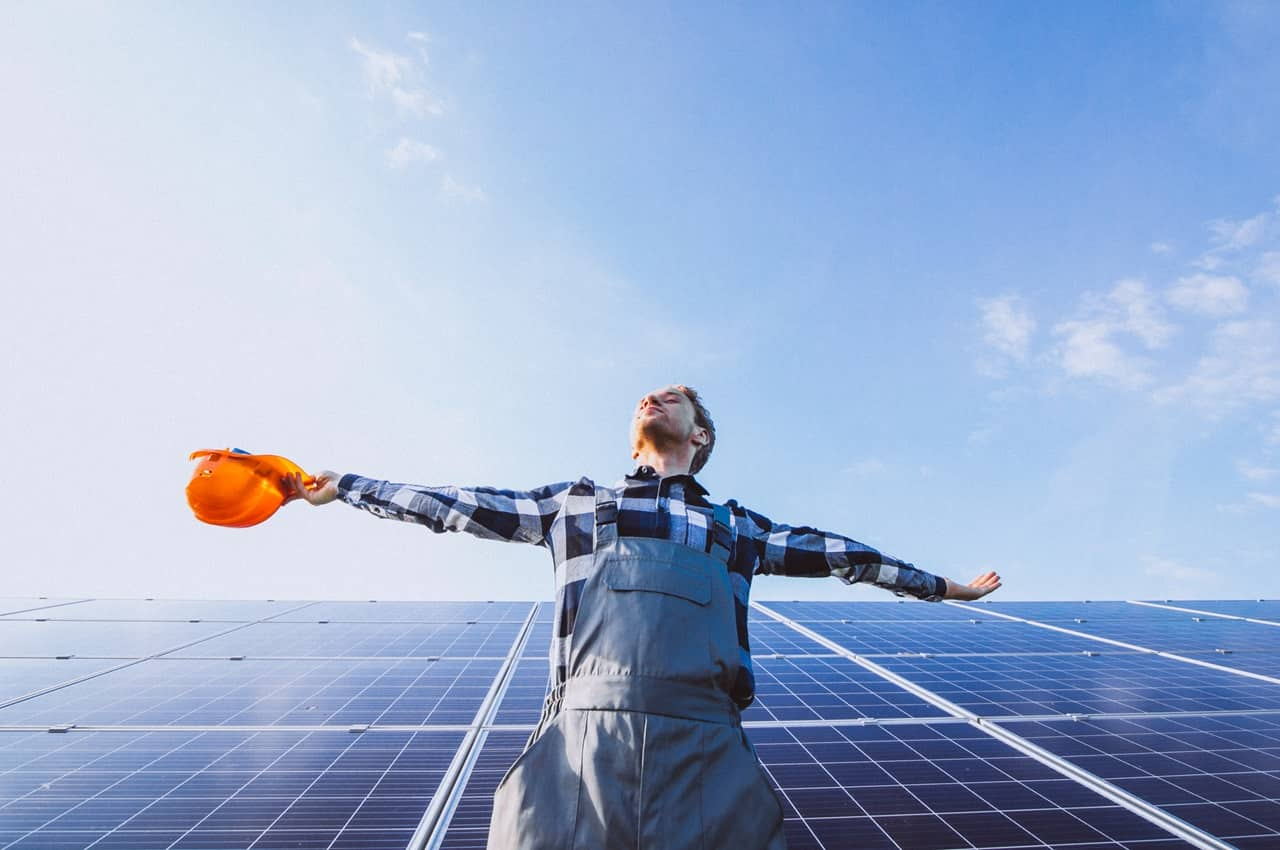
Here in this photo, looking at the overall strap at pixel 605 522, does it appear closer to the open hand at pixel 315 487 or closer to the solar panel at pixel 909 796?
the open hand at pixel 315 487

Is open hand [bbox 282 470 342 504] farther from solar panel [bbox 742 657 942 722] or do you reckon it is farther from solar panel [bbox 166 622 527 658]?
solar panel [bbox 166 622 527 658]

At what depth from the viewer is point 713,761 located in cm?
231

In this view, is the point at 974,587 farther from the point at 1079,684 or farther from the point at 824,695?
the point at 1079,684

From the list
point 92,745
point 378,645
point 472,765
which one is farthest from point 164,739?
point 378,645

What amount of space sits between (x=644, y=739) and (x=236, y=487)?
212cm

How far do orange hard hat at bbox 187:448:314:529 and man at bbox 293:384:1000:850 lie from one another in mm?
153

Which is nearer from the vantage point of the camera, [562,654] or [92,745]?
[562,654]

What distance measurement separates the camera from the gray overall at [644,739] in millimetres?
2166

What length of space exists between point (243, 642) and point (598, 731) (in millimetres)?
9365

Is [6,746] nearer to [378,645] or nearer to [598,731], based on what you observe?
[378,645]

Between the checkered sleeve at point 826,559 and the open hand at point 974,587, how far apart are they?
0.15 feet

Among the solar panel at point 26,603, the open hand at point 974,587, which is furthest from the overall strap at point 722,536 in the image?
the solar panel at point 26,603

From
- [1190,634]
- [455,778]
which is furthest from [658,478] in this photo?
[1190,634]

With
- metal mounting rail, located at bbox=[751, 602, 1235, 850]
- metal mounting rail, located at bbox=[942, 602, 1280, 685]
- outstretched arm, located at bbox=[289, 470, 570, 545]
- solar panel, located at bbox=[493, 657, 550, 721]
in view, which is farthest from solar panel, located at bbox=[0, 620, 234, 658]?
metal mounting rail, located at bbox=[942, 602, 1280, 685]
